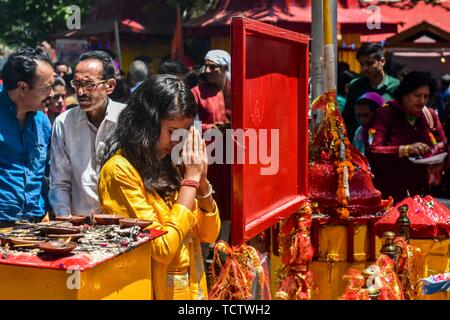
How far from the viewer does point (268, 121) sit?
3.33 m

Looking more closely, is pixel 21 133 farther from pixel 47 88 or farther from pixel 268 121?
pixel 268 121

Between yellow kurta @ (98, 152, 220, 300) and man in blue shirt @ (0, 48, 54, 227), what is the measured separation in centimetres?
121

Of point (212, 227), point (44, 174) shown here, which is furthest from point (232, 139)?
point (44, 174)

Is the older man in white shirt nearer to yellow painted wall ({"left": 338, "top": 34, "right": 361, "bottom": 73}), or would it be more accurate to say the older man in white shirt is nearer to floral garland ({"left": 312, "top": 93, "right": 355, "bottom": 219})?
floral garland ({"left": 312, "top": 93, "right": 355, "bottom": 219})

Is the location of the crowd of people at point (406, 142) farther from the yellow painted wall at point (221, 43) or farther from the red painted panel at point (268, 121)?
the yellow painted wall at point (221, 43)

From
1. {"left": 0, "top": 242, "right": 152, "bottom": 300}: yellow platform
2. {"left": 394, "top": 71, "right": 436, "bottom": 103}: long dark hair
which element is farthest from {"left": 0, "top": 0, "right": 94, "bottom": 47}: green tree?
{"left": 0, "top": 242, "right": 152, "bottom": 300}: yellow platform

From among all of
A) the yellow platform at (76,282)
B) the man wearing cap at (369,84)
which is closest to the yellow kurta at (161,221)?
the yellow platform at (76,282)

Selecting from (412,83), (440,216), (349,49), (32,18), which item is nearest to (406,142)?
(412,83)

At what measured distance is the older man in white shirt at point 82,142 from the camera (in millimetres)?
4246

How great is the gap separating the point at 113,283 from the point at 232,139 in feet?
2.21

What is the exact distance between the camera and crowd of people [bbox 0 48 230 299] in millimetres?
3102

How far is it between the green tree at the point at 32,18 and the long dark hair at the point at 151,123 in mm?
13255

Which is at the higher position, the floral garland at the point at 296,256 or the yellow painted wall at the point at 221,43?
the yellow painted wall at the point at 221,43

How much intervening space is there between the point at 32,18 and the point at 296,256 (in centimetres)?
1446
